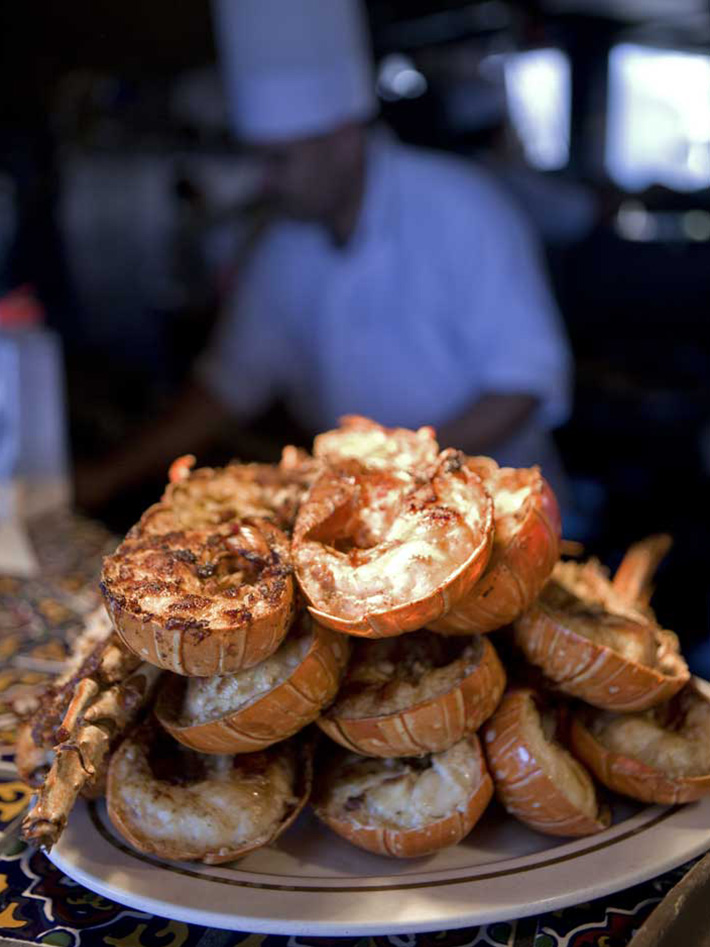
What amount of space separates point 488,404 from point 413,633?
1661 millimetres

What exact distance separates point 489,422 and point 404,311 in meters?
0.47

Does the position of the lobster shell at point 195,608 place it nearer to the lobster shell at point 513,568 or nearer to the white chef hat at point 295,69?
the lobster shell at point 513,568

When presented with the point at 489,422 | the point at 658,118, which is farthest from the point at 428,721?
the point at 658,118

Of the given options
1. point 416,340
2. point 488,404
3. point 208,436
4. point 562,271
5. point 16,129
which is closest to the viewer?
point 488,404

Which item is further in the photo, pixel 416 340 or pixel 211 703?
pixel 416 340

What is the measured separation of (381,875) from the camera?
2.55 ft

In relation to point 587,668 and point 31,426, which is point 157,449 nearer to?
point 31,426

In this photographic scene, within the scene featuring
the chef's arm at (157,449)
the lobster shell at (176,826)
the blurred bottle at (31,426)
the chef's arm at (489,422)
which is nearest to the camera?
the lobster shell at (176,826)

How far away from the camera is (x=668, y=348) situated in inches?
188

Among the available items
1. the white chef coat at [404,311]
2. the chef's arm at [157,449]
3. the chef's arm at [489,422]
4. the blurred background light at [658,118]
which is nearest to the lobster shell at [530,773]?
the chef's arm at [489,422]

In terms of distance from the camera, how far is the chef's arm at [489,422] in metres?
2.42

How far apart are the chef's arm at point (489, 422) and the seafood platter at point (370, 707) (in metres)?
1.52

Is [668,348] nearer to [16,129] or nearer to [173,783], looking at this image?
[16,129]

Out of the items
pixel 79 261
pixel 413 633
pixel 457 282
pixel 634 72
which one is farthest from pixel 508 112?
pixel 413 633
